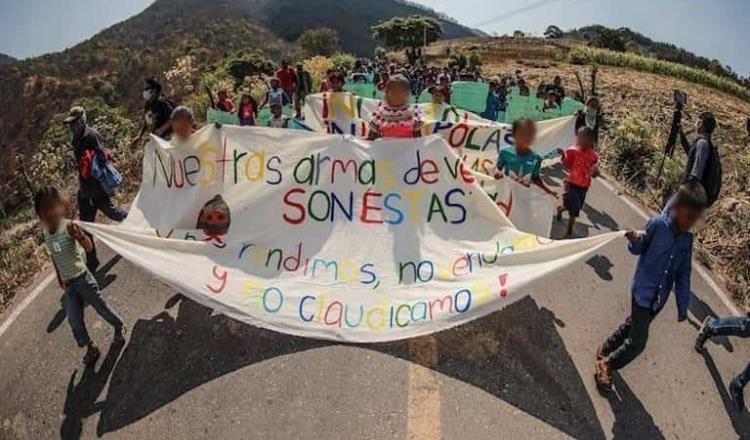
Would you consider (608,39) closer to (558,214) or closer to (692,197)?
(558,214)

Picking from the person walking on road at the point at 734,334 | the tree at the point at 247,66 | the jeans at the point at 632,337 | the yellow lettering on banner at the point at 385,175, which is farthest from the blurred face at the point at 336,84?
the tree at the point at 247,66

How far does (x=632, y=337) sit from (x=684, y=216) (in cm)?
107

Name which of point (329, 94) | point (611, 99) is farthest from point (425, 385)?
point (611, 99)

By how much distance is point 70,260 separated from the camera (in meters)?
4.66

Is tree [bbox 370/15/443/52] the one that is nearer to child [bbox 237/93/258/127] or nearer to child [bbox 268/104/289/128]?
child [bbox 237/93/258/127]

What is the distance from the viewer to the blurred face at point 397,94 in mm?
5605

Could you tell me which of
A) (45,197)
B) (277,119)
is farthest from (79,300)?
(277,119)

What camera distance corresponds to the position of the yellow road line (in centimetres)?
403

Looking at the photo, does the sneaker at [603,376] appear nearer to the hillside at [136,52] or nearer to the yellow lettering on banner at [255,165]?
the yellow lettering on banner at [255,165]

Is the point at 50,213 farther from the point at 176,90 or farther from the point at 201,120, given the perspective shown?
the point at 176,90

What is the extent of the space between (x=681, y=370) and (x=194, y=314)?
4.59m

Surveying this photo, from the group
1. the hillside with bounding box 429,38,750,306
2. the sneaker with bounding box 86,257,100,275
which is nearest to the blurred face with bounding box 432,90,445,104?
the hillside with bounding box 429,38,750,306

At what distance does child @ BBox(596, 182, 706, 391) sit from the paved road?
1.46ft

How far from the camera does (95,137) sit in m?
6.27
